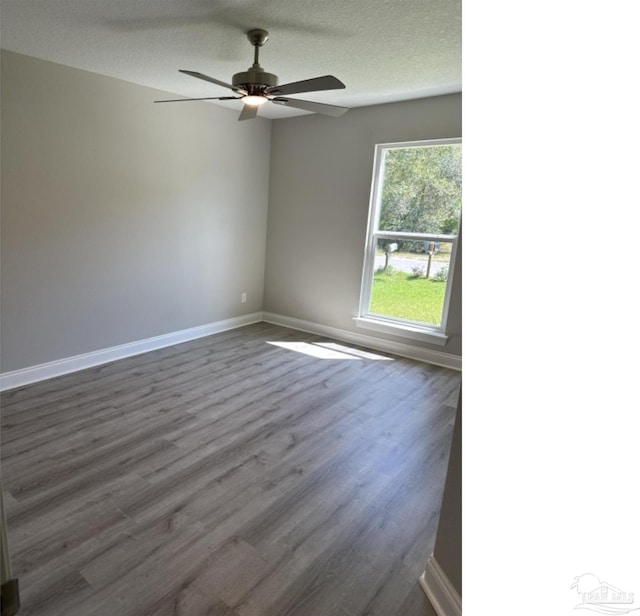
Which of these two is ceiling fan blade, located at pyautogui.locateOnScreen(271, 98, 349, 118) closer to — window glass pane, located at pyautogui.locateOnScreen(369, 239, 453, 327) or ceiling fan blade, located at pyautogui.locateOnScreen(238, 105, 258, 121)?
ceiling fan blade, located at pyautogui.locateOnScreen(238, 105, 258, 121)

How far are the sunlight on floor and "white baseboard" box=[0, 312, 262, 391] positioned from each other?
0.79 metres

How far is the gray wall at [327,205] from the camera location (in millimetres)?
3912

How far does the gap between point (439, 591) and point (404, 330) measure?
2903 millimetres

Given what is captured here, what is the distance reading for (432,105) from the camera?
3658 millimetres

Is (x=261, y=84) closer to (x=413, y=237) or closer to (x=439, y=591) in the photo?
(x=413, y=237)

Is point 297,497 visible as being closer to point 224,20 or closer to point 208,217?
point 224,20

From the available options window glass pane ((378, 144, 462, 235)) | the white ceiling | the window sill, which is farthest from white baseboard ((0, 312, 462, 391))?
the white ceiling

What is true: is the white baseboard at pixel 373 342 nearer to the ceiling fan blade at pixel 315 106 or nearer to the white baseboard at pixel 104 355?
the white baseboard at pixel 104 355

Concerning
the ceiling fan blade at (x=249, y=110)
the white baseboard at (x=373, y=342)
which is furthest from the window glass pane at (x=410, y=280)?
the ceiling fan blade at (x=249, y=110)

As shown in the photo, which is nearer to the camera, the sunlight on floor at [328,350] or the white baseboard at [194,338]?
the white baseboard at [194,338]

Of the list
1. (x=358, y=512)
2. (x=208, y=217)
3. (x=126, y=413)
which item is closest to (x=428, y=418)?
(x=358, y=512)

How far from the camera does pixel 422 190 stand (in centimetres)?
393

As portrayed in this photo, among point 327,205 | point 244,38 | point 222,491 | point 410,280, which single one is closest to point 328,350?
point 410,280

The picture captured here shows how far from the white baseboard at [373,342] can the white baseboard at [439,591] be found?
2.56 metres
